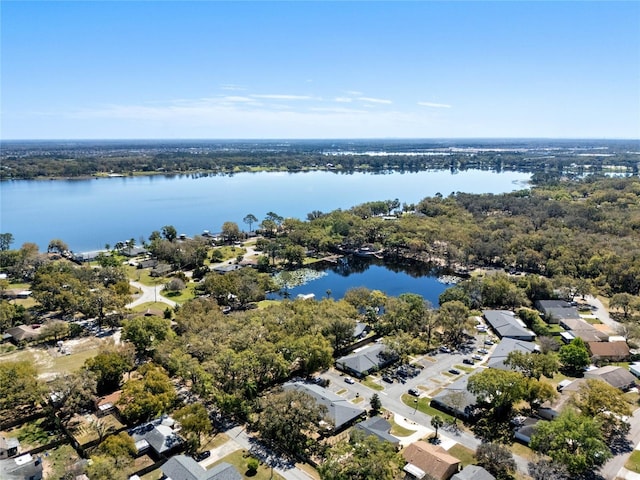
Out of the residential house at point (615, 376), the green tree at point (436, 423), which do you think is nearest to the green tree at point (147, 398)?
the green tree at point (436, 423)

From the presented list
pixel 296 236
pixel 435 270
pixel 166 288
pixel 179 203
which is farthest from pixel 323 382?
pixel 179 203

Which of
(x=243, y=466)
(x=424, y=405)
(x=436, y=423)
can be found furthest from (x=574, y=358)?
(x=243, y=466)

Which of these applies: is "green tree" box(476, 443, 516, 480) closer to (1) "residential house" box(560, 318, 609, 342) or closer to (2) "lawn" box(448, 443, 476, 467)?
(2) "lawn" box(448, 443, 476, 467)

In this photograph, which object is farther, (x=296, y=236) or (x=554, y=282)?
(x=296, y=236)

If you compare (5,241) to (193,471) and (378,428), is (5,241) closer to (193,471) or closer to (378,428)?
(193,471)

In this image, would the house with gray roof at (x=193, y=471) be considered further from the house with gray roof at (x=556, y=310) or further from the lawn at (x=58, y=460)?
the house with gray roof at (x=556, y=310)

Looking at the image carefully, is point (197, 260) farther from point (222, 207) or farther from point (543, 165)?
point (543, 165)
